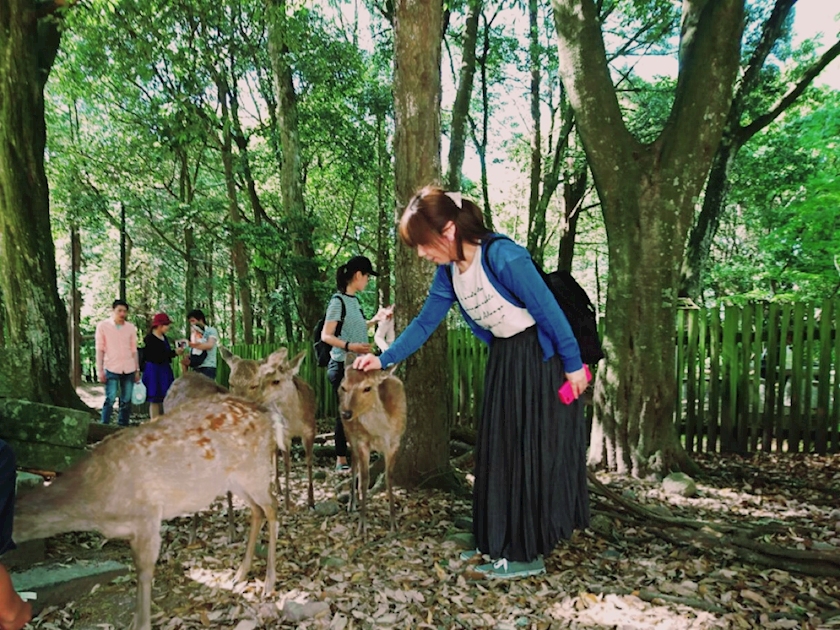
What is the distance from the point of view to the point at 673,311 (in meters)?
5.83

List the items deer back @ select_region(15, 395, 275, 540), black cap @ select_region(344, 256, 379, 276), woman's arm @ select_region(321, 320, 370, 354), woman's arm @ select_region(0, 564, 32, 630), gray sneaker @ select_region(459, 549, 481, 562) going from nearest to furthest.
A: woman's arm @ select_region(0, 564, 32, 630), deer back @ select_region(15, 395, 275, 540), gray sneaker @ select_region(459, 549, 481, 562), woman's arm @ select_region(321, 320, 370, 354), black cap @ select_region(344, 256, 379, 276)

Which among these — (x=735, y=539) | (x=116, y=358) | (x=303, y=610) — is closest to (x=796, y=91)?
(x=735, y=539)

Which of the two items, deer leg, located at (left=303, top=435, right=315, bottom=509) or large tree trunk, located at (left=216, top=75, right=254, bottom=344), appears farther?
large tree trunk, located at (left=216, top=75, right=254, bottom=344)

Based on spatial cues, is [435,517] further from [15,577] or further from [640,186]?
[640,186]

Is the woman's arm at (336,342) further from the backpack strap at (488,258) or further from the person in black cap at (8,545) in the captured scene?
the person in black cap at (8,545)

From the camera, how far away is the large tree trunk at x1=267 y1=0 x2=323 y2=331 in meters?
12.0

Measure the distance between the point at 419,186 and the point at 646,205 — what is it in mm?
2473

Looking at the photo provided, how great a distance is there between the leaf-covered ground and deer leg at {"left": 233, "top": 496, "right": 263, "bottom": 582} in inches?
2.5

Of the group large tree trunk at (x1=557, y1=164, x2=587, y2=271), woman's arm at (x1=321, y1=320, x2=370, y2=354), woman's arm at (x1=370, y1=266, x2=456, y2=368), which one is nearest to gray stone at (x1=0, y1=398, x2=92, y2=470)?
woman's arm at (x1=370, y1=266, x2=456, y2=368)

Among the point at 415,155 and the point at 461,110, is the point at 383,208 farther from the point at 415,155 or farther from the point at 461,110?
the point at 415,155

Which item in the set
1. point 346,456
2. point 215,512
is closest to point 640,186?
point 346,456

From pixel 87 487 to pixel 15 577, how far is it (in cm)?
88

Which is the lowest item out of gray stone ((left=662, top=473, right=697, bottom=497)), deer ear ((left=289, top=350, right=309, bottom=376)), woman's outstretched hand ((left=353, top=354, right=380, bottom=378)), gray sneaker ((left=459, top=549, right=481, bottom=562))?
gray stone ((left=662, top=473, right=697, bottom=497))

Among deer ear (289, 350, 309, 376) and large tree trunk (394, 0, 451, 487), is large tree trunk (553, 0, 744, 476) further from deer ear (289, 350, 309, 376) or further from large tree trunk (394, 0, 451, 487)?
deer ear (289, 350, 309, 376)
